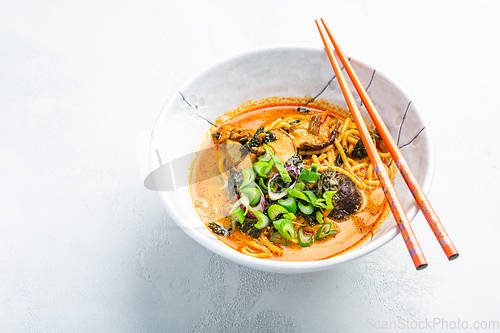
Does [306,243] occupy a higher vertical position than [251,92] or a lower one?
lower

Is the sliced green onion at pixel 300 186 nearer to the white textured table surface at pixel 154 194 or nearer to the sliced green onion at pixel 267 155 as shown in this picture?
the sliced green onion at pixel 267 155

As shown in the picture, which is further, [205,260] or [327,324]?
[205,260]

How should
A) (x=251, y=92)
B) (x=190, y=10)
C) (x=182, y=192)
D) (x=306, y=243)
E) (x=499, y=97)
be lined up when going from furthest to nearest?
(x=190, y=10)
(x=499, y=97)
(x=251, y=92)
(x=182, y=192)
(x=306, y=243)

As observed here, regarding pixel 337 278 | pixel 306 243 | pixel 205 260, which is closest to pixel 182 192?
pixel 205 260

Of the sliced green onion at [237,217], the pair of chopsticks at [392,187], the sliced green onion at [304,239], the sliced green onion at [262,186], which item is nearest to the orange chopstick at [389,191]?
the pair of chopsticks at [392,187]

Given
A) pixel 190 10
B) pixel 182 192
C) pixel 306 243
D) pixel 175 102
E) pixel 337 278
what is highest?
pixel 190 10

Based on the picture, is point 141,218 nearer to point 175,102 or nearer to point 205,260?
point 205,260

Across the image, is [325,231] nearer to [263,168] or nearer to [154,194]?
[263,168]
